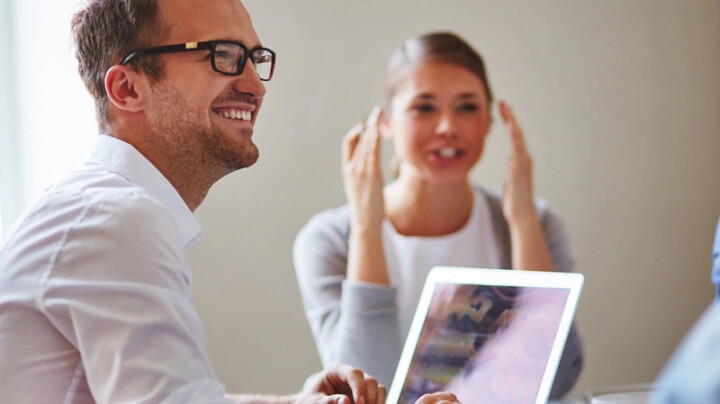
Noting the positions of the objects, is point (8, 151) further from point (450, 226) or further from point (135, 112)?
point (135, 112)

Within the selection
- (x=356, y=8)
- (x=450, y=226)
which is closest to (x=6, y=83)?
(x=356, y=8)

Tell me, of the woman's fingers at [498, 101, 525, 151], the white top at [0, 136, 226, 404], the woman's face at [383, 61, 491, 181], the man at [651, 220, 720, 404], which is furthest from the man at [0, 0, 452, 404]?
the woman's fingers at [498, 101, 525, 151]

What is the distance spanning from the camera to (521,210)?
7.56ft

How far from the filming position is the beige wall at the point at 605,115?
2611mm

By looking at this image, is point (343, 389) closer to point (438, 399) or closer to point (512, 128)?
point (438, 399)

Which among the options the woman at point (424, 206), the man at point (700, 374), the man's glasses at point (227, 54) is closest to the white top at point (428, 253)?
the woman at point (424, 206)

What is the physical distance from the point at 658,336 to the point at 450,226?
0.77 metres

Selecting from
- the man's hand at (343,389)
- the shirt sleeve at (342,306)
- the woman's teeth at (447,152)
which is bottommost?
the shirt sleeve at (342,306)

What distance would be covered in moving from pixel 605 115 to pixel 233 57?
158 centimetres

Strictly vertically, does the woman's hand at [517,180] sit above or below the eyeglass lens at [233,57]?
below

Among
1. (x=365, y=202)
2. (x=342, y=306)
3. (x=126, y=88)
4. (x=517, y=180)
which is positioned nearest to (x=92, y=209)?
(x=126, y=88)

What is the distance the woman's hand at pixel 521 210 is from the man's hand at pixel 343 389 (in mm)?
1047

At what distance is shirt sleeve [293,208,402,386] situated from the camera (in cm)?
205

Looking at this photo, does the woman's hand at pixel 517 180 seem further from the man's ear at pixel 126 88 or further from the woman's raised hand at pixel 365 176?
the man's ear at pixel 126 88
